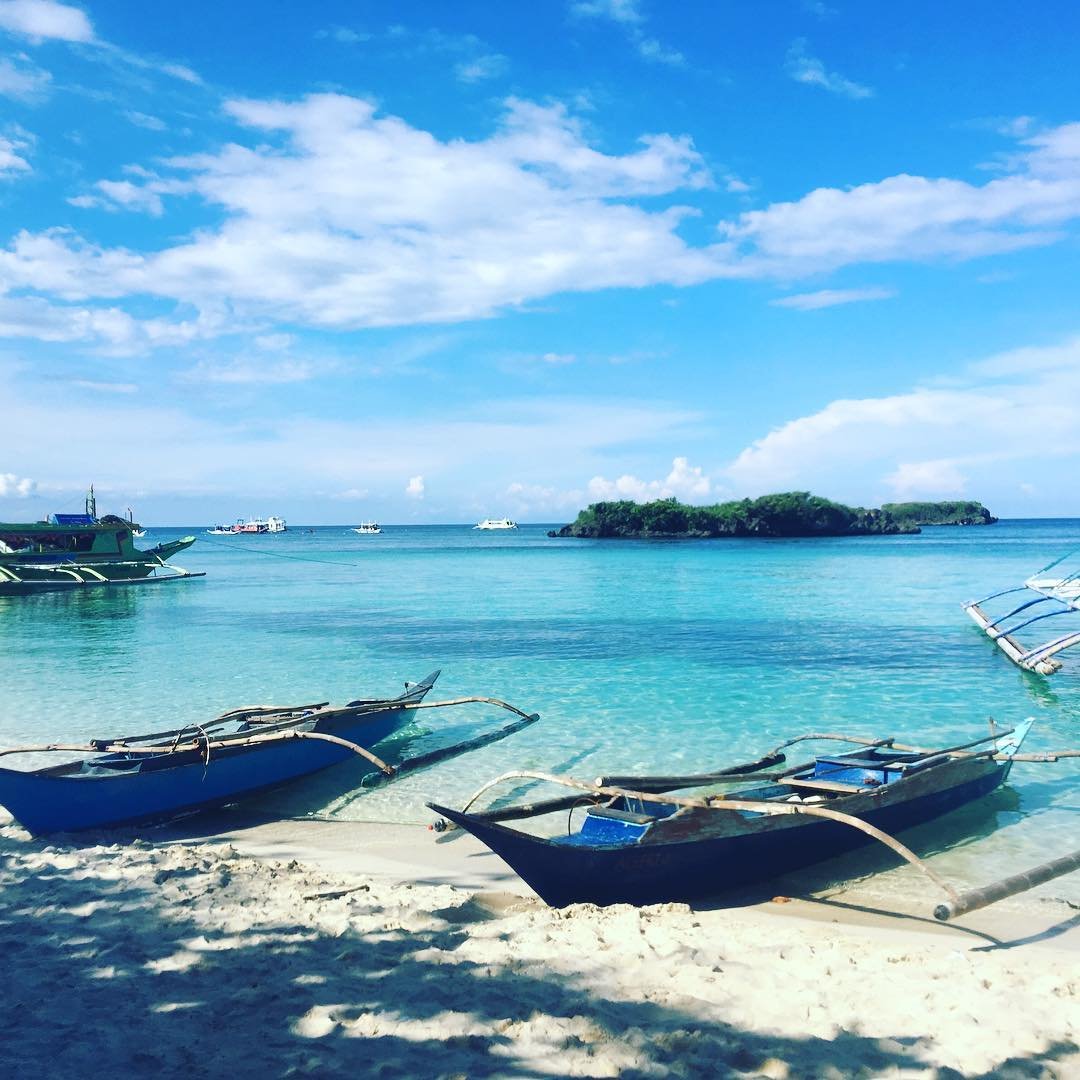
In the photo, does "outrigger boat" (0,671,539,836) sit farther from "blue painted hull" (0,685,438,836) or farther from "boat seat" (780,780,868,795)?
"boat seat" (780,780,868,795)

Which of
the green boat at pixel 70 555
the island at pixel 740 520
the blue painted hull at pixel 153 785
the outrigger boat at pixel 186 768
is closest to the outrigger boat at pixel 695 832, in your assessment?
the outrigger boat at pixel 186 768

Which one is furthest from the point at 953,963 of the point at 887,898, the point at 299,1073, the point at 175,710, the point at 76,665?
the point at 76,665

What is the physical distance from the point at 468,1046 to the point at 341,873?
387 cm

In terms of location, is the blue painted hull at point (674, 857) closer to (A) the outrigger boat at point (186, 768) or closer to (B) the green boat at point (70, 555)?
(A) the outrigger boat at point (186, 768)

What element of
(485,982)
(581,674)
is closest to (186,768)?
(485,982)

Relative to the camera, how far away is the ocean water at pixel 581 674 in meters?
11.9

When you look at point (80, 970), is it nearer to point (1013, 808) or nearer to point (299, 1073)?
point (299, 1073)

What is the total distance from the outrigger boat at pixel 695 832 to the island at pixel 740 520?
114 m

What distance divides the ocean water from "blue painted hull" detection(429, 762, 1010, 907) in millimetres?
1689

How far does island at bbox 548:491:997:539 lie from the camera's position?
400 ft

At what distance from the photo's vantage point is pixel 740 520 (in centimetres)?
12150

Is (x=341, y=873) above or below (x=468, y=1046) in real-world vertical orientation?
below

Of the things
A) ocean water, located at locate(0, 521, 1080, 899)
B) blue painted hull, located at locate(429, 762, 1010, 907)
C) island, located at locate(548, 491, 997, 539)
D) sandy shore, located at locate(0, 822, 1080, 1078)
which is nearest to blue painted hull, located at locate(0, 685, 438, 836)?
ocean water, located at locate(0, 521, 1080, 899)

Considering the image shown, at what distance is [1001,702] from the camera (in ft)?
54.3
